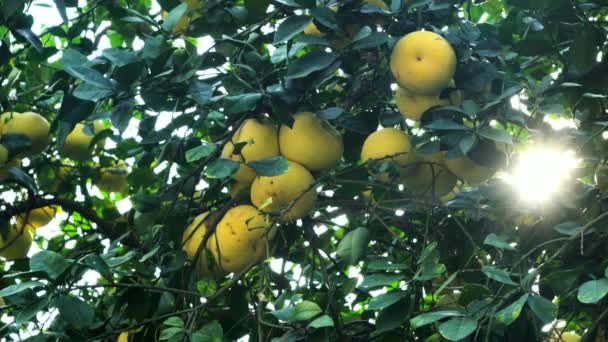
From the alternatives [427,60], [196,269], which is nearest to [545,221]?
[427,60]

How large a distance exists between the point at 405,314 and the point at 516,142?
585 millimetres

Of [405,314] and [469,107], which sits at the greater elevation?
[469,107]

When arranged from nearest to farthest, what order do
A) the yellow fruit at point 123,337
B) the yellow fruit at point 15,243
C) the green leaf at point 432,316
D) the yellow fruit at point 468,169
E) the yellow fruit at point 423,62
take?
the green leaf at point 432,316
the yellow fruit at point 423,62
the yellow fruit at point 468,169
the yellow fruit at point 123,337
the yellow fruit at point 15,243

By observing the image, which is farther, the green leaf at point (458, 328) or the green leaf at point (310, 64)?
the green leaf at point (310, 64)

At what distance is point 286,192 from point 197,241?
1.14ft

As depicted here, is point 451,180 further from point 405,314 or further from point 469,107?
point 405,314

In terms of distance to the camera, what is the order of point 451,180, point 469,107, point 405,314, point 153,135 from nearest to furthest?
1. point 405,314
2. point 469,107
3. point 153,135
4. point 451,180

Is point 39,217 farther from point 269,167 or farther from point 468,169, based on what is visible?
point 468,169

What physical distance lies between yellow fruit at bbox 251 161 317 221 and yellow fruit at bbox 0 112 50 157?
1117mm

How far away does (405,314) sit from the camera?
2086mm

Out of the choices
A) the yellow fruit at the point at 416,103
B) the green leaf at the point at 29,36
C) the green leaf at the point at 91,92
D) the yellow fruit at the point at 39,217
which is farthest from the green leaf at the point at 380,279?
the yellow fruit at the point at 39,217

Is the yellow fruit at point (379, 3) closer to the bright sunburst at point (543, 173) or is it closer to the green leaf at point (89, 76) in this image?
the bright sunburst at point (543, 173)

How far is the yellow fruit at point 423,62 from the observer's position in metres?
2.40

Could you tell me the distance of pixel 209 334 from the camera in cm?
208
